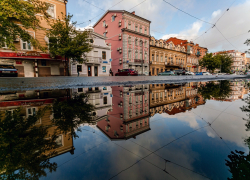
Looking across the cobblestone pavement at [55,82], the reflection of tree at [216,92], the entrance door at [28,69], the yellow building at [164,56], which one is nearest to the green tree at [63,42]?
the entrance door at [28,69]

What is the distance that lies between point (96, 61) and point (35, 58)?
1059 cm

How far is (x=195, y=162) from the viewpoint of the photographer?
0.96m

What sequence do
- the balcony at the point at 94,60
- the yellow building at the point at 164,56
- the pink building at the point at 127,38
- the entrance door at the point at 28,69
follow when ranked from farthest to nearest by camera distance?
the yellow building at the point at 164,56
the pink building at the point at 127,38
the balcony at the point at 94,60
the entrance door at the point at 28,69

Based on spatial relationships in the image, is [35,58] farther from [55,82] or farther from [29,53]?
[55,82]

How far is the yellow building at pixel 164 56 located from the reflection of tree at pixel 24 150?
36.6 metres

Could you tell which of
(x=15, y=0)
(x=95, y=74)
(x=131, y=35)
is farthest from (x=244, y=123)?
(x=131, y=35)

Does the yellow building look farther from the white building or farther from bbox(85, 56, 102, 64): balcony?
bbox(85, 56, 102, 64): balcony

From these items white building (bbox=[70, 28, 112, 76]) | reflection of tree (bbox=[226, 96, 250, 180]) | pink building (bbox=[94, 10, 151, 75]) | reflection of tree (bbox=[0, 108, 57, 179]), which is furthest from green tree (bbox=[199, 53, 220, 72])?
reflection of tree (bbox=[0, 108, 57, 179])

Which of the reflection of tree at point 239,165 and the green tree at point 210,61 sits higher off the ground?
the green tree at point 210,61

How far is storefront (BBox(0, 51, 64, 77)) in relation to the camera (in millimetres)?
17189

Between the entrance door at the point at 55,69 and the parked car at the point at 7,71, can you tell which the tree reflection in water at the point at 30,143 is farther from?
the entrance door at the point at 55,69

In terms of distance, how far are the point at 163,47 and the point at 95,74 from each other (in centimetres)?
2432

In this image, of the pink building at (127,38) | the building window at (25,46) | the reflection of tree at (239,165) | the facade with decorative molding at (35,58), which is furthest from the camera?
the pink building at (127,38)

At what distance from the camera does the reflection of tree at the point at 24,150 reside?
2.91ft
